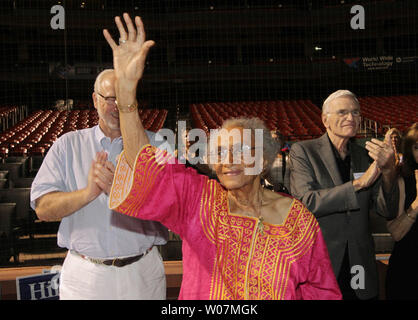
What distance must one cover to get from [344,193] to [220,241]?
0.66m

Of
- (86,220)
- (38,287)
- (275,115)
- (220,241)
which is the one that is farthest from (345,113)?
(275,115)

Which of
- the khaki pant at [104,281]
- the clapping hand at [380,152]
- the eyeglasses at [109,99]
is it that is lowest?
the khaki pant at [104,281]

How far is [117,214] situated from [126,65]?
73cm

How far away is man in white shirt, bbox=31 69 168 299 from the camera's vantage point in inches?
64.9

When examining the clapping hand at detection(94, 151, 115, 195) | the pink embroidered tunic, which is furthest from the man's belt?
the pink embroidered tunic

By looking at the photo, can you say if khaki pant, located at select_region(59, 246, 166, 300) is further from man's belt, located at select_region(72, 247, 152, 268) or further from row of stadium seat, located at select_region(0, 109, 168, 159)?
row of stadium seat, located at select_region(0, 109, 168, 159)

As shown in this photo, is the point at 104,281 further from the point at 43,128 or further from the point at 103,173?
the point at 43,128

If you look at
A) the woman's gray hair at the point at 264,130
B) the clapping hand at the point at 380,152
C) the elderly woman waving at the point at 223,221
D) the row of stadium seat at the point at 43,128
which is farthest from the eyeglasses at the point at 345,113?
the row of stadium seat at the point at 43,128

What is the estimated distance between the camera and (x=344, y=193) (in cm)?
170

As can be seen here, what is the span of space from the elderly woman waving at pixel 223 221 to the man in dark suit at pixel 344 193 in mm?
460

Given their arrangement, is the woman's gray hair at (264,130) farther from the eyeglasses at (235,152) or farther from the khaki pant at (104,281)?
the khaki pant at (104,281)

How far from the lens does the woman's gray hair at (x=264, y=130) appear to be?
51.9 inches

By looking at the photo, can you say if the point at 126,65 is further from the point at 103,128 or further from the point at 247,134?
the point at 103,128

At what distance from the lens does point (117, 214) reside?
67.6 inches
